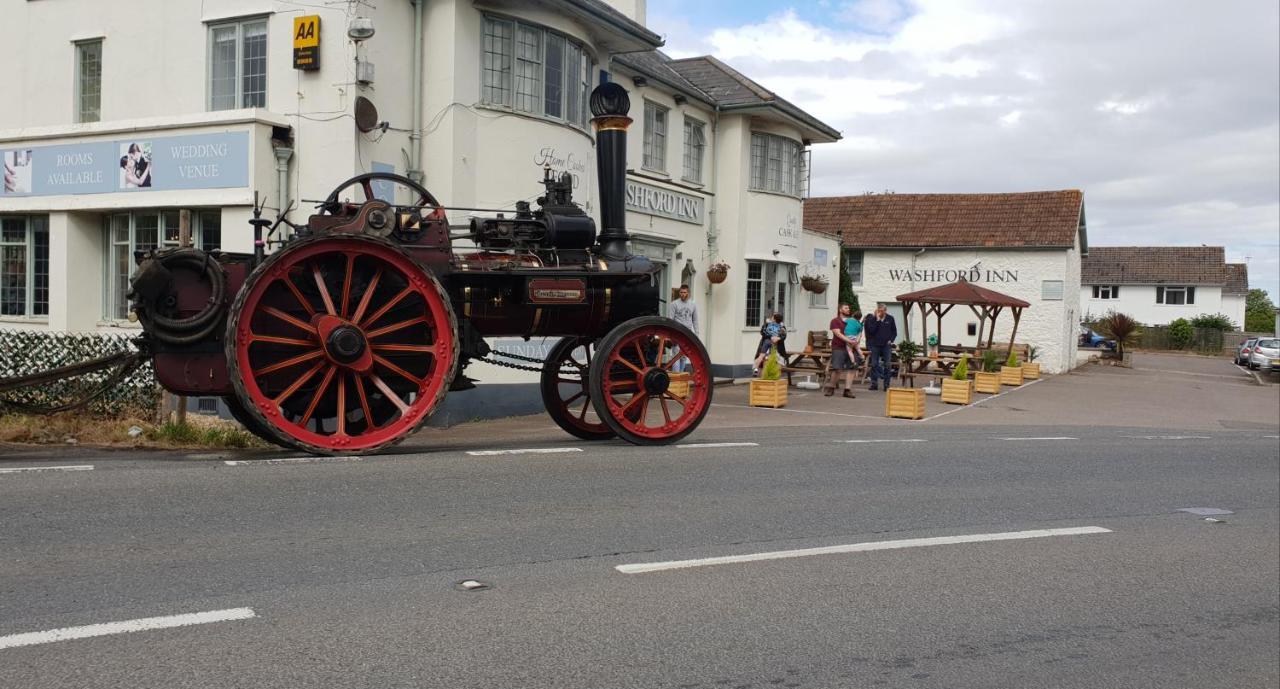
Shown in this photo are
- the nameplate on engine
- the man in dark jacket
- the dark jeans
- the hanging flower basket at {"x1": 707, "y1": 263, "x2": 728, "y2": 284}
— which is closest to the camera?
the nameplate on engine

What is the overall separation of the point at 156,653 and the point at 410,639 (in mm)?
1011

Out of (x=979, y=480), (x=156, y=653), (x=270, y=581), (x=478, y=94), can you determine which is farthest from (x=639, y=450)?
(x=478, y=94)

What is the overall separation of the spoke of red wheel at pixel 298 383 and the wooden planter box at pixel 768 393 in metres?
10.6

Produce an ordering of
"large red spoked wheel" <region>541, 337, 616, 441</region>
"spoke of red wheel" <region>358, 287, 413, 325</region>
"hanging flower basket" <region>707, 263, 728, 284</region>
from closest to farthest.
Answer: "spoke of red wheel" <region>358, 287, 413, 325</region>, "large red spoked wheel" <region>541, 337, 616, 441</region>, "hanging flower basket" <region>707, 263, 728, 284</region>

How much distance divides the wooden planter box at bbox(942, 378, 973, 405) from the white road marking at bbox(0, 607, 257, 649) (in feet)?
56.5

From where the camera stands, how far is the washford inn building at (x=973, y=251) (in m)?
35.8

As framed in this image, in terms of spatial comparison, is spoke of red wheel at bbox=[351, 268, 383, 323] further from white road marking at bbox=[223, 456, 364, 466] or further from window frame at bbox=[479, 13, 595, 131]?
window frame at bbox=[479, 13, 595, 131]

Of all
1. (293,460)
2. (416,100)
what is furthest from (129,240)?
(293,460)

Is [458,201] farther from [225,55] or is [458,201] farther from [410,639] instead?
[410,639]

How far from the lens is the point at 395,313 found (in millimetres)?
8992

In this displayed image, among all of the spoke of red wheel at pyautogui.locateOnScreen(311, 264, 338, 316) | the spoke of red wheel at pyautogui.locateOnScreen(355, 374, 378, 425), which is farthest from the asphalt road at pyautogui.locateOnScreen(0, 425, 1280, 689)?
the spoke of red wheel at pyautogui.locateOnScreen(311, 264, 338, 316)

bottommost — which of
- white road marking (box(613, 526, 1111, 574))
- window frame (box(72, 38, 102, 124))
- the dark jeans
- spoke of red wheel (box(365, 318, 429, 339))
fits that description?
white road marking (box(613, 526, 1111, 574))

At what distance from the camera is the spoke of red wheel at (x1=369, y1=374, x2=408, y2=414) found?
345 inches

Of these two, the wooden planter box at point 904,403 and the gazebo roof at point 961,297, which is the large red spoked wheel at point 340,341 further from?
the gazebo roof at point 961,297
